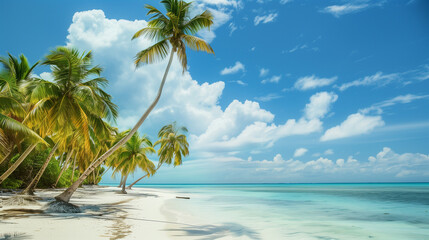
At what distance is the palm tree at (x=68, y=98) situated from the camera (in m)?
9.85

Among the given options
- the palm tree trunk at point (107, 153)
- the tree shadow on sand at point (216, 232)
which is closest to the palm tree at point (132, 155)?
the palm tree trunk at point (107, 153)

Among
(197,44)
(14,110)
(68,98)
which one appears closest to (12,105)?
(14,110)

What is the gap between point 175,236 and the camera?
663 cm

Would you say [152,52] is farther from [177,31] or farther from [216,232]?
[216,232]

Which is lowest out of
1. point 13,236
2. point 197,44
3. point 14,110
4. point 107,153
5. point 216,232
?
point 216,232

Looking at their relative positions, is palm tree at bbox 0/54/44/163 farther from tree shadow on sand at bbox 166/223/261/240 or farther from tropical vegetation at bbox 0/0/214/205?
tree shadow on sand at bbox 166/223/261/240

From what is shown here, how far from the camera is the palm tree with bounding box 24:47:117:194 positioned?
9.85m

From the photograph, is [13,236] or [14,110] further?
[14,110]

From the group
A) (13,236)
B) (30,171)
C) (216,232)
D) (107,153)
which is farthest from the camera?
(30,171)

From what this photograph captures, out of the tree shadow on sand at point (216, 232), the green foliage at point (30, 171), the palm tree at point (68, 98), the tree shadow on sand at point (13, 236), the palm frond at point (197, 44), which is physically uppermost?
the palm frond at point (197, 44)

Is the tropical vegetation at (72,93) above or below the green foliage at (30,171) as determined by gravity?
above

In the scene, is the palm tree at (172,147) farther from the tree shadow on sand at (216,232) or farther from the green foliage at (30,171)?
the tree shadow on sand at (216,232)

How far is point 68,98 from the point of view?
10391 mm

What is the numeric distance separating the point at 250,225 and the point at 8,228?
23.1 feet
